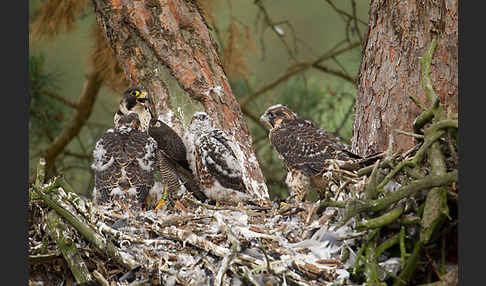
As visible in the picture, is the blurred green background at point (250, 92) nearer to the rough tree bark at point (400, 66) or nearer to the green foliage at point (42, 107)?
the green foliage at point (42, 107)

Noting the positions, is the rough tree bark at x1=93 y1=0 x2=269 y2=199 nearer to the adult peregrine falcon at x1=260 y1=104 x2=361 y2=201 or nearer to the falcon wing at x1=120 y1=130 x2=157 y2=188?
the adult peregrine falcon at x1=260 y1=104 x2=361 y2=201

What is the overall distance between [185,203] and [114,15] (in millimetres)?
1498

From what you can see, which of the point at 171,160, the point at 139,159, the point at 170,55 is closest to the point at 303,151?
the point at 171,160

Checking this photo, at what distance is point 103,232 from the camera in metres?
3.02

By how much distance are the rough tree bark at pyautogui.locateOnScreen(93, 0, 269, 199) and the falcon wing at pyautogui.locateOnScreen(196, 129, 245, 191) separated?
0.42 m

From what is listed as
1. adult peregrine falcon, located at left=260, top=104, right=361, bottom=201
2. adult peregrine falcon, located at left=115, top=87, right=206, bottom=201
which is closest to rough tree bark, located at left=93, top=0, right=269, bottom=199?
adult peregrine falcon, located at left=115, top=87, right=206, bottom=201

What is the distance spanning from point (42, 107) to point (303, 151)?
10.8ft

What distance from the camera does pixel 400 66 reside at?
3512 mm

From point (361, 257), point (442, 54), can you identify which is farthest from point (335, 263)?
point (442, 54)

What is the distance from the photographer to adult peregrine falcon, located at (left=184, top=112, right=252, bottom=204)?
3.88 metres

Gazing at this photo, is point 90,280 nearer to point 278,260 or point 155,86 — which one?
point 278,260

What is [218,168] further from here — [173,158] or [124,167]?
[124,167]

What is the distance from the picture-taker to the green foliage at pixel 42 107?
6.00 metres

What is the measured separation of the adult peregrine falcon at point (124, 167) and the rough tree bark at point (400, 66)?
1.28 metres
